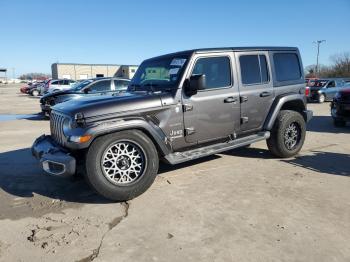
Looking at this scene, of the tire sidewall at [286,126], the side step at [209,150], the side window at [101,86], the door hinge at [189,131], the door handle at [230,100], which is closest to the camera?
the side step at [209,150]

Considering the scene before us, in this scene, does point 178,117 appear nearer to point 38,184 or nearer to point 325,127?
point 38,184

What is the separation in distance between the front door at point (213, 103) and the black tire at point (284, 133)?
1032 mm

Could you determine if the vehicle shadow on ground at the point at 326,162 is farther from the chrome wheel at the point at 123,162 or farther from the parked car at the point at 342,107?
the parked car at the point at 342,107

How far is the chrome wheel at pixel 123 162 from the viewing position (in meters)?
4.41

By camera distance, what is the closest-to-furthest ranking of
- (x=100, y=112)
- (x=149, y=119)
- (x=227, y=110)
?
(x=100, y=112) < (x=149, y=119) < (x=227, y=110)

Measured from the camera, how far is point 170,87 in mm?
5078

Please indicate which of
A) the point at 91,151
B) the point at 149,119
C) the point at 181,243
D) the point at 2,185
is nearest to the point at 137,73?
the point at 149,119

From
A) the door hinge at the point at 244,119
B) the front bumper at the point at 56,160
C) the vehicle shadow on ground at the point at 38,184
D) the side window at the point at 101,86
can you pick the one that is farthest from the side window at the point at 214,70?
the side window at the point at 101,86

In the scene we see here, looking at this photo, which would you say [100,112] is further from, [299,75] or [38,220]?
[299,75]


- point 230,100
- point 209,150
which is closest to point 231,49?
point 230,100

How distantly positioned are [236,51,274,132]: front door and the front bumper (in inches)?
117


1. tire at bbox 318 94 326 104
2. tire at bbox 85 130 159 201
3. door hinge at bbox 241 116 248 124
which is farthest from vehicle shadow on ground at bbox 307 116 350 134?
tire at bbox 318 94 326 104

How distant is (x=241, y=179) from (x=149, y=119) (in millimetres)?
1775

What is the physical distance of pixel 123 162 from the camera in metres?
4.48
